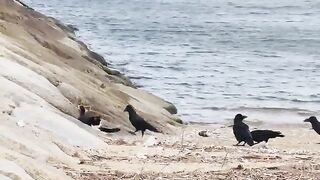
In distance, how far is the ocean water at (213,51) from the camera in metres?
29.2

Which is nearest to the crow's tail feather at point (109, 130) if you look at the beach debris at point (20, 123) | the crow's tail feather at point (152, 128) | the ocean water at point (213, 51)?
the crow's tail feather at point (152, 128)

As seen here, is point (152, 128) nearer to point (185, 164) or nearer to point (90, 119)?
point (90, 119)

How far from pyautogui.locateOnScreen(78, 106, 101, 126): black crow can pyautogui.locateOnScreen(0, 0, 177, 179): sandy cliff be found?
0.21 meters

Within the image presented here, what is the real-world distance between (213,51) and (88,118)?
95.5 ft

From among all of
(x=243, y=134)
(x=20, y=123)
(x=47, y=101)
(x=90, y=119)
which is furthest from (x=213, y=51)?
(x=20, y=123)

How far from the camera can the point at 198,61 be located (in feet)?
134

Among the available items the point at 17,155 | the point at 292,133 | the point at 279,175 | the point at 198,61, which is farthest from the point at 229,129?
the point at 198,61

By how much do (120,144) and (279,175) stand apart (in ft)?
16.7

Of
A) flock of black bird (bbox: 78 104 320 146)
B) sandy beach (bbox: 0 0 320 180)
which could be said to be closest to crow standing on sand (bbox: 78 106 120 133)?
flock of black bird (bbox: 78 104 320 146)

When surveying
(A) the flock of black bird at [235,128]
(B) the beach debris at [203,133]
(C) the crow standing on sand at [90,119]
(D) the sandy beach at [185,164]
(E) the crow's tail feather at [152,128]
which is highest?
(D) the sandy beach at [185,164]

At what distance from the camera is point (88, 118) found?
17031 millimetres

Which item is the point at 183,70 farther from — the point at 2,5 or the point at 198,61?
the point at 2,5

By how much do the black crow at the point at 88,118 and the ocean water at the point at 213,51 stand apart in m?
8.00

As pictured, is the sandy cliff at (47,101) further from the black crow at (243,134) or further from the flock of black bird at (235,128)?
the black crow at (243,134)
